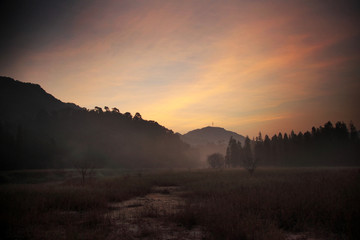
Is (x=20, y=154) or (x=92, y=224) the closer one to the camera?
(x=92, y=224)

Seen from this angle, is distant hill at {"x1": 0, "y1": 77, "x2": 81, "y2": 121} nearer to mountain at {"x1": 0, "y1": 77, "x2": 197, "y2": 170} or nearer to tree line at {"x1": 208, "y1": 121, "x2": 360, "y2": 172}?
mountain at {"x1": 0, "y1": 77, "x2": 197, "y2": 170}

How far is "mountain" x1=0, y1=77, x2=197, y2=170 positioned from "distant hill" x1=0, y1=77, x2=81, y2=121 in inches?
59.2

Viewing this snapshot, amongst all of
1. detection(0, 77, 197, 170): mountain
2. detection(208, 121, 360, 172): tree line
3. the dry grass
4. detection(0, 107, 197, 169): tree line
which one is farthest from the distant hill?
the dry grass

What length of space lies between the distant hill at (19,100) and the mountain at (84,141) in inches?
59.2

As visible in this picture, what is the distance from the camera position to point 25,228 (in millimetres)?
7348

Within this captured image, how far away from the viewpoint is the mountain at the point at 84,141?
213 feet

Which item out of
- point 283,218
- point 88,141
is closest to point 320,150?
point 283,218

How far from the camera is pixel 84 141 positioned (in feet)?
300

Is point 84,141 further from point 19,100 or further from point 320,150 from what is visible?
point 19,100

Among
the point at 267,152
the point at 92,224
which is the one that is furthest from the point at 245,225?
the point at 267,152

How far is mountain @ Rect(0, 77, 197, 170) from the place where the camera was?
65.1 metres

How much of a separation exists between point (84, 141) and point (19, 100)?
11613 centimetres

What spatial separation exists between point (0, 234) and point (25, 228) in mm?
677

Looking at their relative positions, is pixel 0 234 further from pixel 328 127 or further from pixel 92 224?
pixel 328 127
